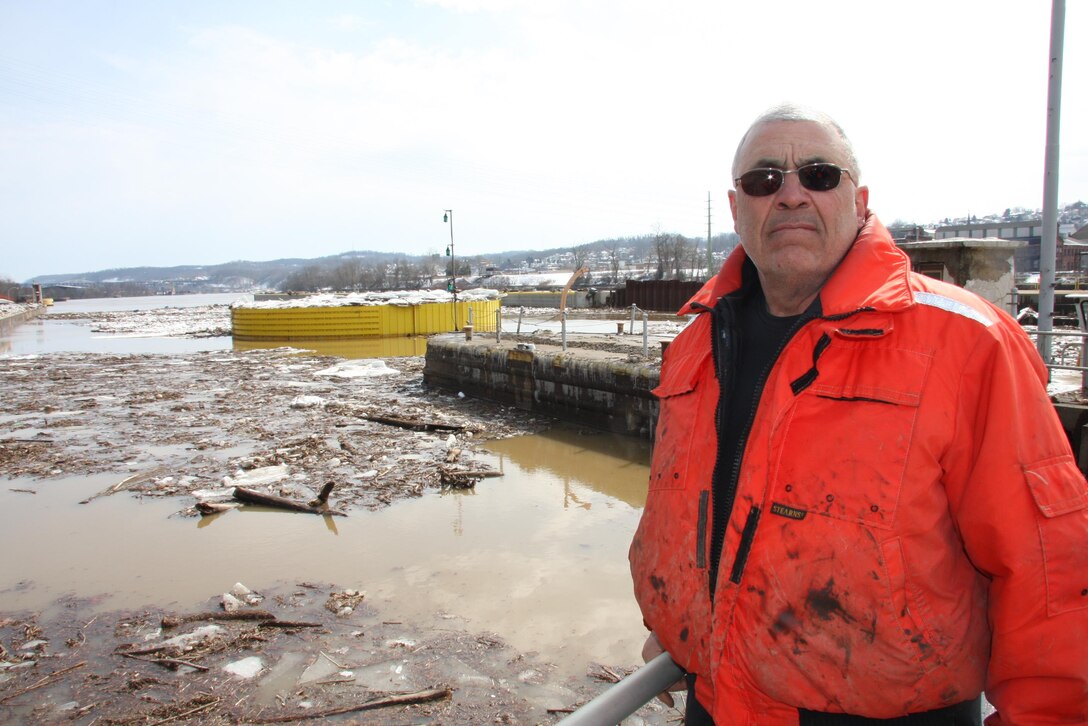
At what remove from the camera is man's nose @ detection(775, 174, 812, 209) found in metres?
1.69

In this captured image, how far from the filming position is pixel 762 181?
5.70 ft

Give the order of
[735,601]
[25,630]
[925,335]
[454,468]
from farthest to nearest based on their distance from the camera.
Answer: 1. [454,468]
2. [25,630]
3. [735,601]
4. [925,335]

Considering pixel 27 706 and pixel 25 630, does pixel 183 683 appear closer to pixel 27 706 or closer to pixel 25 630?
pixel 27 706

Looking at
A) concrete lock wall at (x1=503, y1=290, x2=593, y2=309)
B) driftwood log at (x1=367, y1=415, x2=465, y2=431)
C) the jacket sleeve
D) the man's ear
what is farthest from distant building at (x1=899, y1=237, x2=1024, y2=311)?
concrete lock wall at (x1=503, y1=290, x2=593, y2=309)

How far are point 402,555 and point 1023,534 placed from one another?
5410mm

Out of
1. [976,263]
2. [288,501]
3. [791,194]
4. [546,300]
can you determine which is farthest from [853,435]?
[546,300]

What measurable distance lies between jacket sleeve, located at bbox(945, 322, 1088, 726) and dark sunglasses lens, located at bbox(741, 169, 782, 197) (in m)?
0.59

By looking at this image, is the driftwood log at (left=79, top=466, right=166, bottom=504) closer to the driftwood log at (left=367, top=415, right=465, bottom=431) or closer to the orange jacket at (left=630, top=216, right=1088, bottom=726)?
the driftwood log at (left=367, top=415, right=465, bottom=431)

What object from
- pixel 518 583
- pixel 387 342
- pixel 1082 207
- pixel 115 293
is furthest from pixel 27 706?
pixel 115 293

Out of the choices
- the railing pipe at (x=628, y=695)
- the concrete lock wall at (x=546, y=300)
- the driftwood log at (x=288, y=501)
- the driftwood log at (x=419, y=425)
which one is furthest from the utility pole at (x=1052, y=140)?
the concrete lock wall at (x=546, y=300)

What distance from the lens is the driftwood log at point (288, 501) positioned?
722 cm

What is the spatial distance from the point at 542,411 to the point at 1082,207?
12472 cm

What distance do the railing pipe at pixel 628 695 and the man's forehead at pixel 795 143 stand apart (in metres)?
1.22

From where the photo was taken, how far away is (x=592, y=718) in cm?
145
